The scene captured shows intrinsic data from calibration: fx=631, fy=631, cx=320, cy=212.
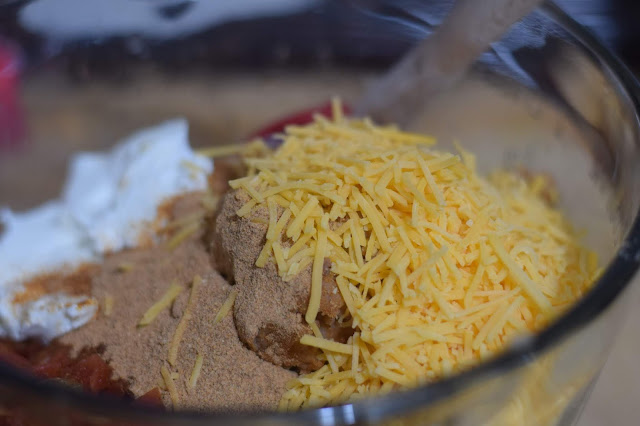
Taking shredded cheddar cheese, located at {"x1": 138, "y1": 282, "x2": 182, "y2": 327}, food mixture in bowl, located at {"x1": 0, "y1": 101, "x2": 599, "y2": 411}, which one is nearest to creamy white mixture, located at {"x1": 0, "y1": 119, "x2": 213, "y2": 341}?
food mixture in bowl, located at {"x1": 0, "y1": 101, "x2": 599, "y2": 411}

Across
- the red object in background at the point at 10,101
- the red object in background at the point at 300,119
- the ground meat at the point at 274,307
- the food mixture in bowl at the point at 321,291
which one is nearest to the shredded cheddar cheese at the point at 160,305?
the food mixture in bowl at the point at 321,291

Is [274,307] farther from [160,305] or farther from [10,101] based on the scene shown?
[10,101]

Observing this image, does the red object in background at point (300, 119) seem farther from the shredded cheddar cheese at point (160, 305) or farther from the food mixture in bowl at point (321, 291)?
the shredded cheddar cheese at point (160, 305)

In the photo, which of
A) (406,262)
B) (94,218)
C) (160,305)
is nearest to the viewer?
(406,262)

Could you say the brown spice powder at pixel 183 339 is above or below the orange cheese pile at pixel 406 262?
below

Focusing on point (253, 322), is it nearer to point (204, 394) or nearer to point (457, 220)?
point (204, 394)

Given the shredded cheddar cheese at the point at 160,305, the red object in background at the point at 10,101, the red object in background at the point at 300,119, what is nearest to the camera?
the shredded cheddar cheese at the point at 160,305

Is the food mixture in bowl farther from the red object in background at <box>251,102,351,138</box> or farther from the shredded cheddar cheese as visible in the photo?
the red object in background at <box>251,102,351,138</box>

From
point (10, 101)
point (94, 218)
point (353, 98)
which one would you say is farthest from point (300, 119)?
point (10, 101)
